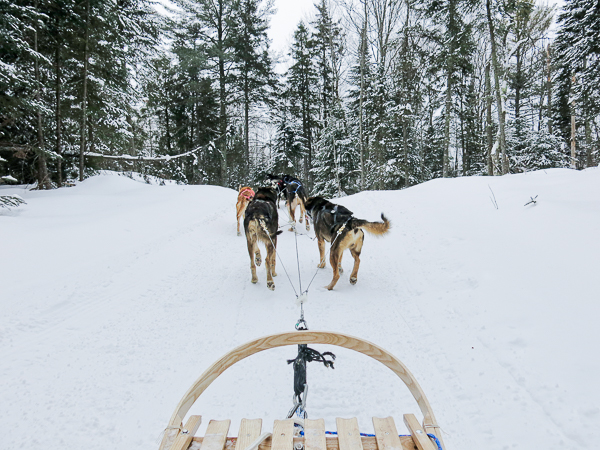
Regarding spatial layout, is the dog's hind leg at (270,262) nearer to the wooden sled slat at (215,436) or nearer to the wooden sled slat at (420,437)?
the wooden sled slat at (215,436)

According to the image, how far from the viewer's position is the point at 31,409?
267cm

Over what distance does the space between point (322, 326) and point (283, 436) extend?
2544 millimetres

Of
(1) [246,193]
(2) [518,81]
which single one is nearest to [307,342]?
(1) [246,193]

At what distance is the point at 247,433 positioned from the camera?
1720 mm

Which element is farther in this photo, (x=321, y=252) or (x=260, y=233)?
(x=321, y=252)

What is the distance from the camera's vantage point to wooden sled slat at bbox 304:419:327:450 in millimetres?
1619

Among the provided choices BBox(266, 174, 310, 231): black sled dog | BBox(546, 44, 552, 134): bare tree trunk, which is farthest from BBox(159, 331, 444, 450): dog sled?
BBox(546, 44, 552, 134): bare tree trunk

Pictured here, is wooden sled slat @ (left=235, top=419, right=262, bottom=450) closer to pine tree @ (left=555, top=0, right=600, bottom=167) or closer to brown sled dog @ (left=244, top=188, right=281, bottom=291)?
brown sled dog @ (left=244, top=188, right=281, bottom=291)

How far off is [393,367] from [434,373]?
4.95ft

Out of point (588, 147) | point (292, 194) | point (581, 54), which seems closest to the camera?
point (292, 194)

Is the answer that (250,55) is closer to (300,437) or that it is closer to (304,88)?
(304,88)

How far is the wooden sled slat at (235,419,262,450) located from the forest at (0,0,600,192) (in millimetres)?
10128

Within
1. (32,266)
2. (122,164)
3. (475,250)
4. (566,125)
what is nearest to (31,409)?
(32,266)

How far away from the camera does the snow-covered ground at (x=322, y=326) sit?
8.59 ft
